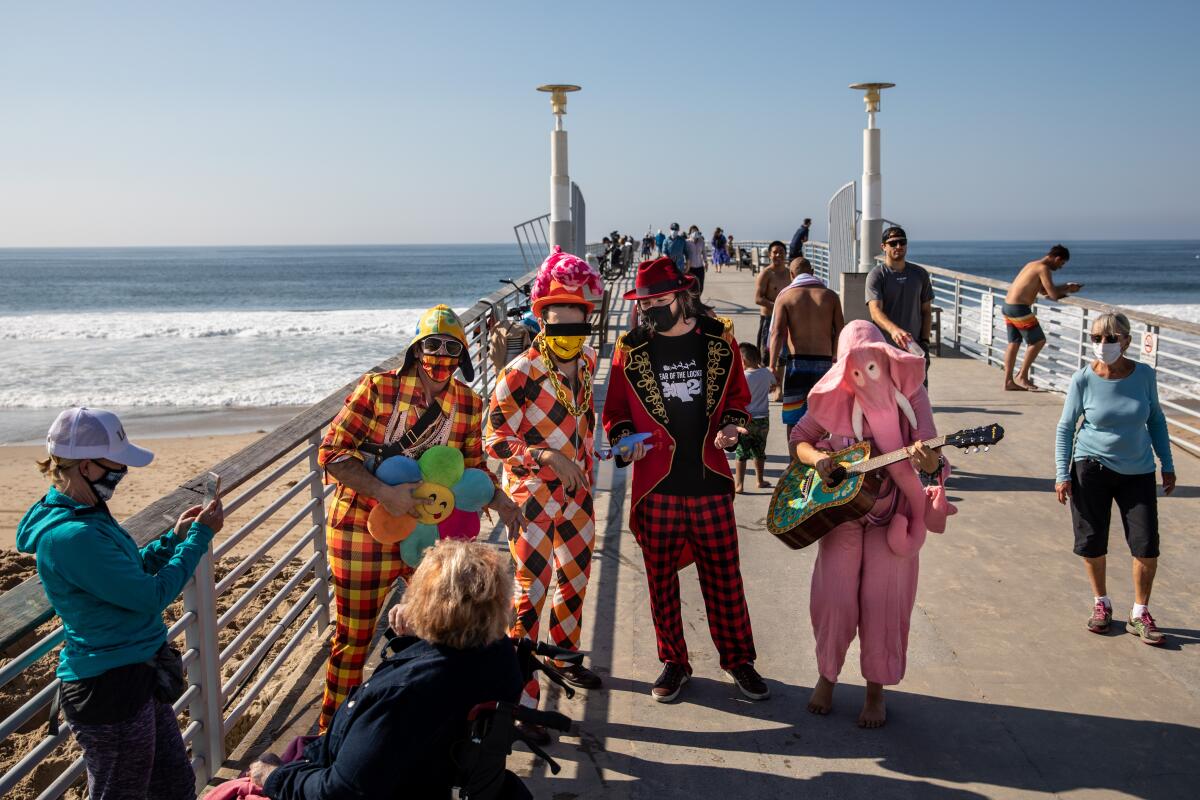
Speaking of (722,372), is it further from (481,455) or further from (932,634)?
(932,634)

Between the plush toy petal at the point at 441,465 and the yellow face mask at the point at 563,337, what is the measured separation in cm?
61

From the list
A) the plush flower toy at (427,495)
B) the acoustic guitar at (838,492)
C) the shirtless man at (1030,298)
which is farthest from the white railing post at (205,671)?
the shirtless man at (1030,298)

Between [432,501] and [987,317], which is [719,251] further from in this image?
[432,501]

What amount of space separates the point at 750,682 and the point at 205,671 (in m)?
2.06

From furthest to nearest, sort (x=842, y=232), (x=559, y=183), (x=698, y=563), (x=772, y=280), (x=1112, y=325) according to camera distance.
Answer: (x=842, y=232)
(x=559, y=183)
(x=772, y=280)
(x=1112, y=325)
(x=698, y=563)

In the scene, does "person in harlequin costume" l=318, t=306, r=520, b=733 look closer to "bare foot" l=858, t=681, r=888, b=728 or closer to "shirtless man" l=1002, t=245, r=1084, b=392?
"bare foot" l=858, t=681, r=888, b=728

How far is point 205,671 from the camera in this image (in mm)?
3475

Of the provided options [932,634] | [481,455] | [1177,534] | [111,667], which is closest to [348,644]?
[481,455]

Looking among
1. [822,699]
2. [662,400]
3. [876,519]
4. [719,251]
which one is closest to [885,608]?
[876,519]

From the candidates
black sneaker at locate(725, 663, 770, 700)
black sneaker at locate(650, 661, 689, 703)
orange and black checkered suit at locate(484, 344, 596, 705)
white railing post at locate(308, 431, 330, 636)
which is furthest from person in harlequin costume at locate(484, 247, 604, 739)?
white railing post at locate(308, 431, 330, 636)

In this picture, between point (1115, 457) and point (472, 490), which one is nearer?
point (472, 490)

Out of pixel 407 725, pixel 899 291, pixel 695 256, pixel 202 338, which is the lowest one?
pixel 202 338

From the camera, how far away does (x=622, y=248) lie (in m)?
30.2

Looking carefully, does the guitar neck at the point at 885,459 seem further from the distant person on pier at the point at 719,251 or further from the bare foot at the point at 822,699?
the distant person on pier at the point at 719,251
